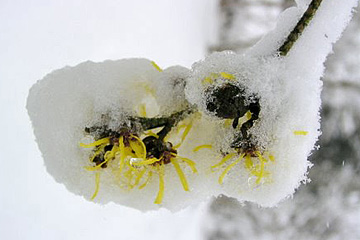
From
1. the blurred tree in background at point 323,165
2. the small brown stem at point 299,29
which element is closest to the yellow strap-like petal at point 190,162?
the small brown stem at point 299,29

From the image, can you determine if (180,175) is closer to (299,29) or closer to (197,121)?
(197,121)

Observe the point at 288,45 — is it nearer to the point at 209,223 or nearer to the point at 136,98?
the point at 136,98

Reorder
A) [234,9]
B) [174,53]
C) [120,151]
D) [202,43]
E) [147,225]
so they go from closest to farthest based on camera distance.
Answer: [120,151], [174,53], [147,225], [202,43], [234,9]

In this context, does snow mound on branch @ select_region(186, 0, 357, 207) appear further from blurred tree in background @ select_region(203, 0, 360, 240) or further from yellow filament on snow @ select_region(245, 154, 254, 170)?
blurred tree in background @ select_region(203, 0, 360, 240)

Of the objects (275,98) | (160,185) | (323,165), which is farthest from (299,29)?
(323,165)

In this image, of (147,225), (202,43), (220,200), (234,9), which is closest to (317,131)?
(147,225)

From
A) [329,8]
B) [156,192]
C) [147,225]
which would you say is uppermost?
[329,8]

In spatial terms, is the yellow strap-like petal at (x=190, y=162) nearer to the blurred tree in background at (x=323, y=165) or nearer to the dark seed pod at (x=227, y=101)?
the dark seed pod at (x=227, y=101)
